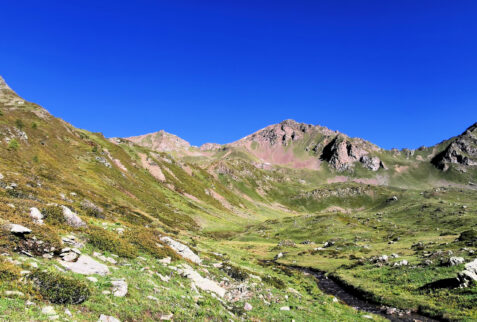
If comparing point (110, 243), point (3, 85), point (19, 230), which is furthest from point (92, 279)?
point (3, 85)

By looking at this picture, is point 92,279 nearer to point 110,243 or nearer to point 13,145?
point 110,243

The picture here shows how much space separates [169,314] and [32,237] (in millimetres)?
10644

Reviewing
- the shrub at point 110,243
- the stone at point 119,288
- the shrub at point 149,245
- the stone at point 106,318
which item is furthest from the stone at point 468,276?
the stone at point 106,318

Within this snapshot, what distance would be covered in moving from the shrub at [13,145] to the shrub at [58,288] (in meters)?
80.8

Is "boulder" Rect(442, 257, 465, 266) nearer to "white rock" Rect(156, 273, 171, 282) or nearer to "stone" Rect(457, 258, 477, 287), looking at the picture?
"stone" Rect(457, 258, 477, 287)

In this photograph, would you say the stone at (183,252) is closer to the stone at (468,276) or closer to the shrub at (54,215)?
the shrub at (54,215)

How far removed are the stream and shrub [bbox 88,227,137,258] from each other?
28490 millimetres

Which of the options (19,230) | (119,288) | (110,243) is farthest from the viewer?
(110,243)

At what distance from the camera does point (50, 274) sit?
13.8 meters

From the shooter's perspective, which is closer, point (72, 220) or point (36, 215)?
point (36, 215)

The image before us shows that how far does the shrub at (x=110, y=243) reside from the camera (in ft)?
73.7

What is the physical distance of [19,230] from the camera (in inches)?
661

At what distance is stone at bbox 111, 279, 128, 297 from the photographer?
15420 mm

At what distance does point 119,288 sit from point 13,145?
277 ft
